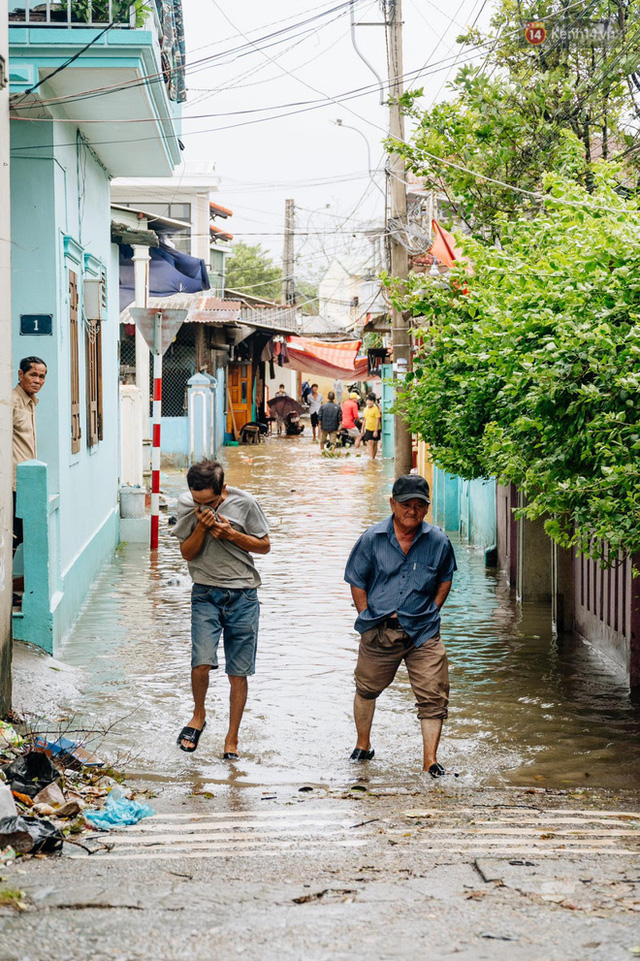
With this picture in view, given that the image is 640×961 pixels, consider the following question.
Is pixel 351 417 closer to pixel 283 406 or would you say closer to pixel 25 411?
pixel 283 406

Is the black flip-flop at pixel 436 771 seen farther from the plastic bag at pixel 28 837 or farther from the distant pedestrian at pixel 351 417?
the distant pedestrian at pixel 351 417

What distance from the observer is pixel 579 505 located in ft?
21.9

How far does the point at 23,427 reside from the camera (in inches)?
353

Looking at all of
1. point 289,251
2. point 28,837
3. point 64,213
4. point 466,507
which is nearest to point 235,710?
point 28,837

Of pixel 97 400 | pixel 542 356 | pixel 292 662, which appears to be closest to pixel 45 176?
pixel 97 400

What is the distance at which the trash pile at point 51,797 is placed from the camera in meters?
4.70

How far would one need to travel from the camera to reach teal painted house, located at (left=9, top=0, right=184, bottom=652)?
8.88 meters

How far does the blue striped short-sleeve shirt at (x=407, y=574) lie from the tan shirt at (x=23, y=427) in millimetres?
3405

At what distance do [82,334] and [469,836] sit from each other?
26.3 feet

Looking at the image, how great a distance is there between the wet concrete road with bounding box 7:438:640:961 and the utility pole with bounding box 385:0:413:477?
674 cm

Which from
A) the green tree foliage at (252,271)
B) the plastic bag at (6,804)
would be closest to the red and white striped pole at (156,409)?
the plastic bag at (6,804)

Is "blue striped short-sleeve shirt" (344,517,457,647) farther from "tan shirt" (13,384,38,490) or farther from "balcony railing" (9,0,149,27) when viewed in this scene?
"balcony railing" (9,0,149,27)

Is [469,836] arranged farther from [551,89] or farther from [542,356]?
[551,89]

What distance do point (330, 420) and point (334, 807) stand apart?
2825 centimetres
